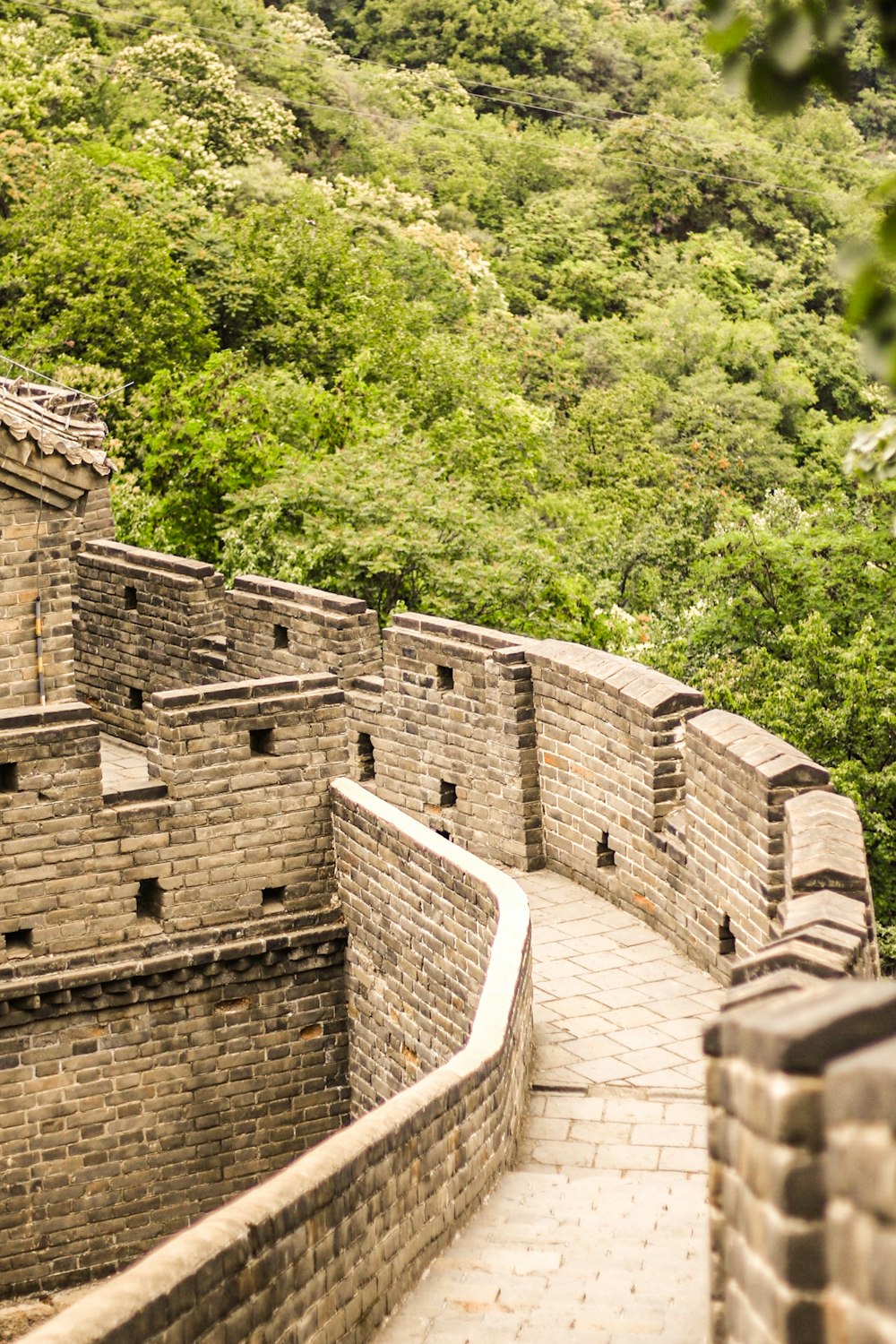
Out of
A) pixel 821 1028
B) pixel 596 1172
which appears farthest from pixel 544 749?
pixel 821 1028

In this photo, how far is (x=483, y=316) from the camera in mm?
42125

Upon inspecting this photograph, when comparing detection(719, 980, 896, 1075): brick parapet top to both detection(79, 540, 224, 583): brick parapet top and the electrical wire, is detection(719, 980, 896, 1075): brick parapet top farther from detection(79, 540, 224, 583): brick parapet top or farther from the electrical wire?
the electrical wire

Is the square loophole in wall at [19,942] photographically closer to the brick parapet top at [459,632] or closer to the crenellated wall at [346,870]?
the crenellated wall at [346,870]

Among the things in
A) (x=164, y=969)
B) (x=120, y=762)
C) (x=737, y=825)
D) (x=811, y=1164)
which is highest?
(x=120, y=762)

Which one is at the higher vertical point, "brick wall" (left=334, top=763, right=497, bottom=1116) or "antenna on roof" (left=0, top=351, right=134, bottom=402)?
"antenna on roof" (left=0, top=351, right=134, bottom=402)

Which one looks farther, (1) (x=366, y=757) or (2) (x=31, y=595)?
(1) (x=366, y=757)

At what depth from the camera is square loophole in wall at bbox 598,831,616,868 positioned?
10.5 m

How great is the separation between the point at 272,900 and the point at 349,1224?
5185 mm

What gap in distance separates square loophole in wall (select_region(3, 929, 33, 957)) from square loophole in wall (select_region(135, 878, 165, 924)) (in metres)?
0.60

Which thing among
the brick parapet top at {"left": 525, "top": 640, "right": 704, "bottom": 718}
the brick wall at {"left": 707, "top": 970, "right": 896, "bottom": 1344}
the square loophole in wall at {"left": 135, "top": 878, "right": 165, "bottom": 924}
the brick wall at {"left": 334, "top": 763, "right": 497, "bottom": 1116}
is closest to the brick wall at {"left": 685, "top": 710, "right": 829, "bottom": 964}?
the brick parapet top at {"left": 525, "top": 640, "right": 704, "bottom": 718}

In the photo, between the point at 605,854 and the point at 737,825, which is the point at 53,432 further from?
the point at 737,825

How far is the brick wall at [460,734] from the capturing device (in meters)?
11.0

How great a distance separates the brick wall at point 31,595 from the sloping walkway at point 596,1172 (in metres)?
3.06

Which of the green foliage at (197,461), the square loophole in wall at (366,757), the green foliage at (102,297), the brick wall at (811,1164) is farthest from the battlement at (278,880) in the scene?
the green foliage at (102,297)
